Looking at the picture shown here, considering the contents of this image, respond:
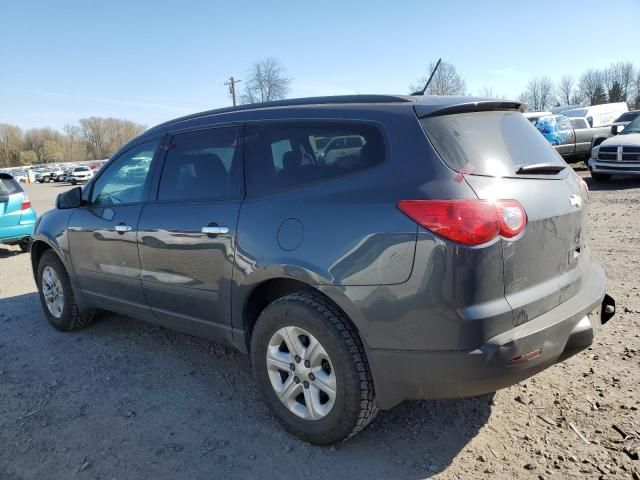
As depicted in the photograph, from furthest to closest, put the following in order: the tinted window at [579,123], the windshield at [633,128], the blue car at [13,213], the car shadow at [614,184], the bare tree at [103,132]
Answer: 1. the bare tree at [103,132]
2. the tinted window at [579,123]
3. the windshield at [633,128]
4. the car shadow at [614,184]
5. the blue car at [13,213]

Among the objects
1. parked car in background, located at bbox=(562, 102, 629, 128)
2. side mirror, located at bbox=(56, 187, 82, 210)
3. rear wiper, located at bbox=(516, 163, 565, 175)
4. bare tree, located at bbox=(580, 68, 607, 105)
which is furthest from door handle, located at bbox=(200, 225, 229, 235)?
bare tree, located at bbox=(580, 68, 607, 105)

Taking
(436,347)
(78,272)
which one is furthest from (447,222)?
(78,272)

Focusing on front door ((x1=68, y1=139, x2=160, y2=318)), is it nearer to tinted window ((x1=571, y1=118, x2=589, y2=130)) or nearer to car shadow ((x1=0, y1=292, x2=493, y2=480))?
car shadow ((x1=0, y1=292, x2=493, y2=480))

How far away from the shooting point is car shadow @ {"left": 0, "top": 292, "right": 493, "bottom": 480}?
2.66 m

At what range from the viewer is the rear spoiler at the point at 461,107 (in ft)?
8.41

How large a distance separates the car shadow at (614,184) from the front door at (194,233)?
37.4 feet

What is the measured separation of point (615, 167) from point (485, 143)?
37.9 feet

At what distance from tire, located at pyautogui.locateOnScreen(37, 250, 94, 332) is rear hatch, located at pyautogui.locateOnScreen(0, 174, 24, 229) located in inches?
188

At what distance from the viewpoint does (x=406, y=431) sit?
9.51 feet

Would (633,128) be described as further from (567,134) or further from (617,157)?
(567,134)

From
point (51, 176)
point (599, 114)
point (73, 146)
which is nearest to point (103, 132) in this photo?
point (73, 146)

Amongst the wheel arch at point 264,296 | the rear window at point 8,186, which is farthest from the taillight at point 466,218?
the rear window at point 8,186

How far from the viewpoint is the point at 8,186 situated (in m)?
9.14

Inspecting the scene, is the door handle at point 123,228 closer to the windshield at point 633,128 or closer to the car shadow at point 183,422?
the car shadow at point 183,422
